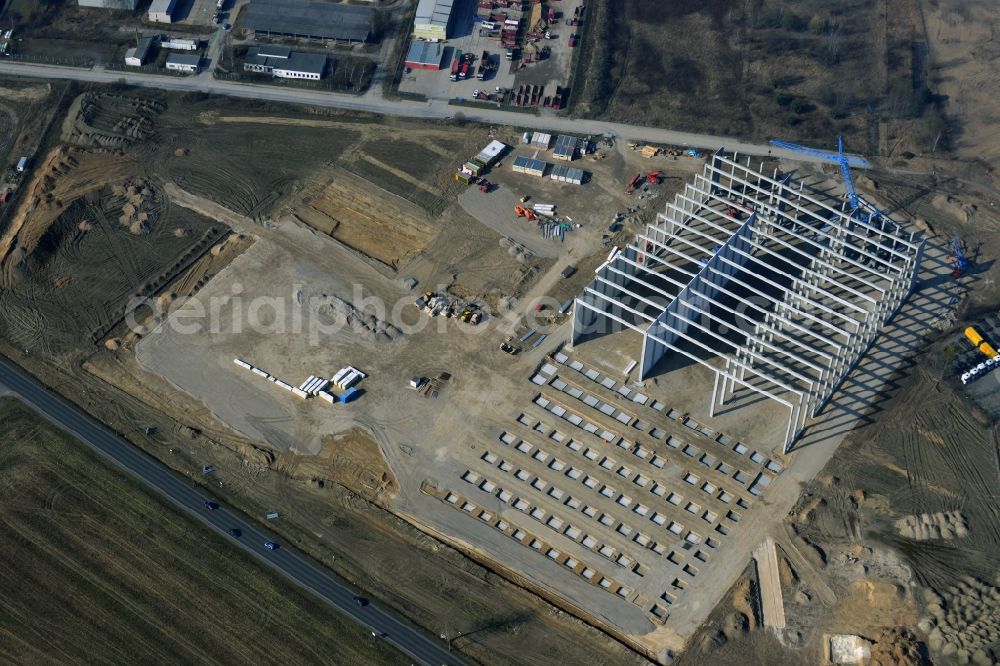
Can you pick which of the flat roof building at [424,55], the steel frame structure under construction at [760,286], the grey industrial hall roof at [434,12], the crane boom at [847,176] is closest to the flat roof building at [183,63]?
the flat roof building at [424,55]

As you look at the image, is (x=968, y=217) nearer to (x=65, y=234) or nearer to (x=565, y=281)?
(x=565, y=281)

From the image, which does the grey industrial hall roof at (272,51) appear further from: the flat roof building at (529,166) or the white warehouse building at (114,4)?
the flat roof building at (529,166)

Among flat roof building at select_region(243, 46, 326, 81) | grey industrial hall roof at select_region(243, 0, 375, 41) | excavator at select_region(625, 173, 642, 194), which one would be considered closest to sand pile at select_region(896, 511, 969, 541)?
excavator at select_region(625, 173, 642, 194)

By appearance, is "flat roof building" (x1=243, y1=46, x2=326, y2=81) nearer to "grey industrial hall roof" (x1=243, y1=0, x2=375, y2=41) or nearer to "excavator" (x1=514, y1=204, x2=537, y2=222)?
"grey industrial hall roof" (x1=243, y1=0, x2=375, y2=41)

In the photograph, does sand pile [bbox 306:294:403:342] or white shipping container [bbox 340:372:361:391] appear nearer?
white shipping container [bbox 340:372:361:391]

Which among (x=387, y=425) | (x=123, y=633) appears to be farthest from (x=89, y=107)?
(x=123, y=633)

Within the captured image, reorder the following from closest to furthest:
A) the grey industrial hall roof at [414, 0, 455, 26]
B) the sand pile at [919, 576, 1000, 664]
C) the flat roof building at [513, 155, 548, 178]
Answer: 1. the sand pile at [919, 576, 1000, 664]
2. the flat roof building at [513, 155, 548, 178]
3. the grey industrial hall roof at [414, 0, 455, 26]
